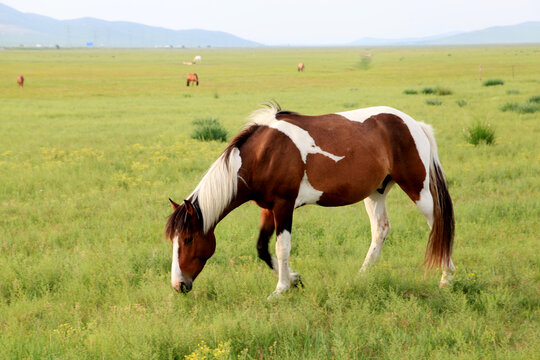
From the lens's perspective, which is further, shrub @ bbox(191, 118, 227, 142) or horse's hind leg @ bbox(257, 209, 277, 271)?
shrub @ bbox(191, 118, 227, 142)

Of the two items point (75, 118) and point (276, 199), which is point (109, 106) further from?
point (276, 199)

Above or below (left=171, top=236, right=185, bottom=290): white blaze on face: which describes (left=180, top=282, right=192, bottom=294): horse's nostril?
below

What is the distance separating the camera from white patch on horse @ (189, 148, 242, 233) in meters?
4.41

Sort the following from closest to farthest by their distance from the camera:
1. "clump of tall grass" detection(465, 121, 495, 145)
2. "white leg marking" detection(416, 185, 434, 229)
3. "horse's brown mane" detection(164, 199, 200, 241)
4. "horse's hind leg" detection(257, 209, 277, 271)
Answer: "horse's brown mane" detection(164, 199, 200, 241) < "horse's hind leg" detection(257, 209, 277, 271) < "white leg marking" detection(416, 185, 434, 229) < "clump of tall grass" detection(465, 121, 495, 145)

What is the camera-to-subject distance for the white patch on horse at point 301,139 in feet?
A: 15.5

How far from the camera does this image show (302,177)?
15.5 ft

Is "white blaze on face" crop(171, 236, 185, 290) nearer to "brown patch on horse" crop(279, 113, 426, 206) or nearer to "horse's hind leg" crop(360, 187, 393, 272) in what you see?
"brown patch on horse" crop(279, 113, 426, 206)

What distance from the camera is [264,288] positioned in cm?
486

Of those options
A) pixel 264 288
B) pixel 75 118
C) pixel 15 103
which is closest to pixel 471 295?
pixel 264 288

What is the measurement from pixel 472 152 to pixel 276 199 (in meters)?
7.58

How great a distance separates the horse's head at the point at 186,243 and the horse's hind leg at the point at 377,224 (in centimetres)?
199

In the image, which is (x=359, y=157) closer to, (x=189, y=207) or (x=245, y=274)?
(x=245, y=274)

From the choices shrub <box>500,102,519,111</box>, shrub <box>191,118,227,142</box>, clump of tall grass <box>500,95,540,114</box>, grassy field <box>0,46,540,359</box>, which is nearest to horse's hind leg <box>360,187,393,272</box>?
grassy field <box>0,46,540,359</box>

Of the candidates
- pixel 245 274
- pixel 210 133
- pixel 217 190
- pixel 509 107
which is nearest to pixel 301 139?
pixel 217 190
